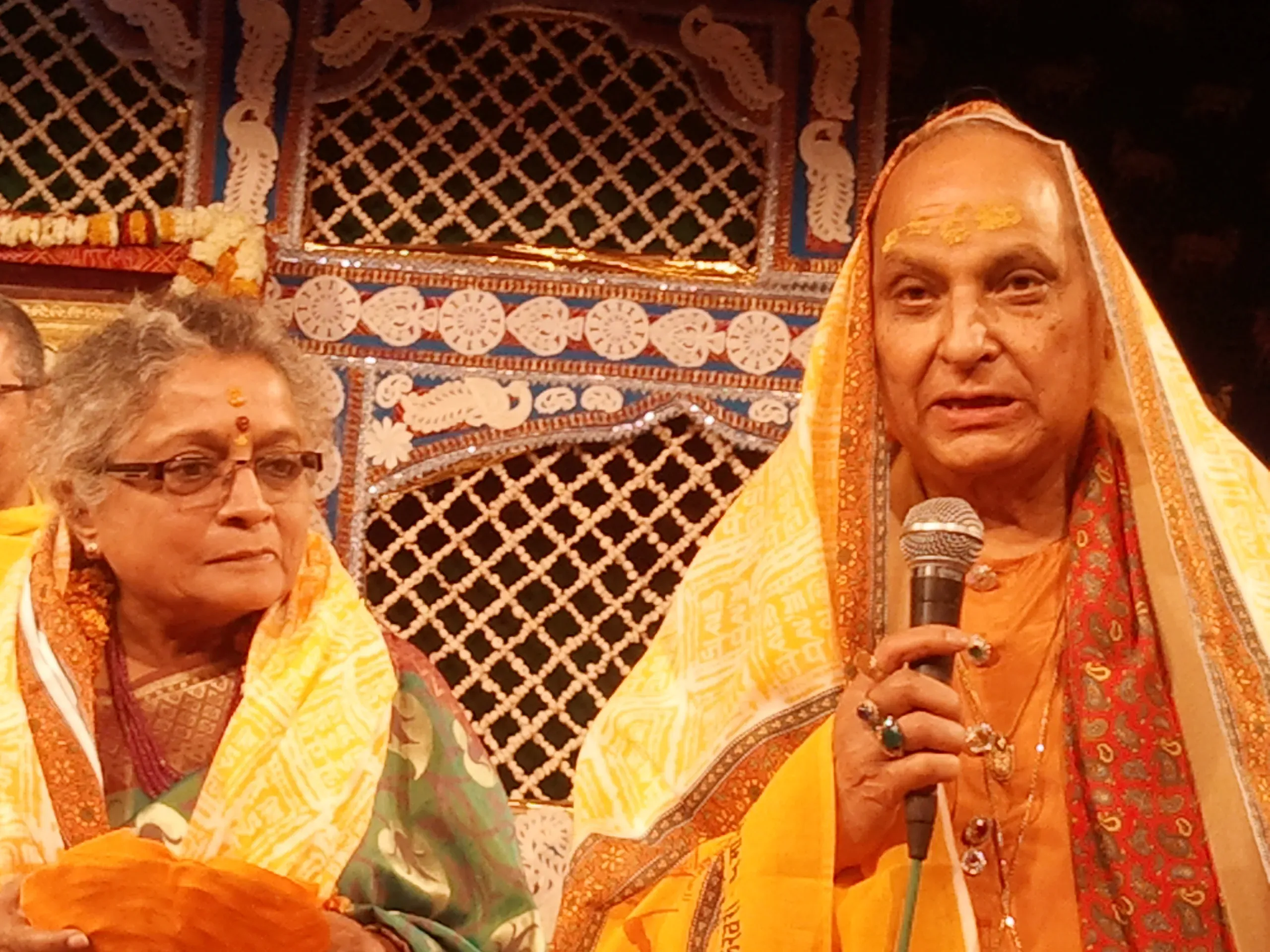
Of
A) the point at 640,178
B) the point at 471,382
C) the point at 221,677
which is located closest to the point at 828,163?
the point at 640,178

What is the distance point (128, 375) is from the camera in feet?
6.13

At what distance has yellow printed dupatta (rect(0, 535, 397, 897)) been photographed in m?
1.71

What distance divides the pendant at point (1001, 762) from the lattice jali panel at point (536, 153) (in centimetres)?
164

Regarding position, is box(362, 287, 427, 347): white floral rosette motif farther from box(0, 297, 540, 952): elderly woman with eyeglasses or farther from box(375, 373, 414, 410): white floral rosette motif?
box(0, 297, 540, 952): elderly woman with eyeglasses

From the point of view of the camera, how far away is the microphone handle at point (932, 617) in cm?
128

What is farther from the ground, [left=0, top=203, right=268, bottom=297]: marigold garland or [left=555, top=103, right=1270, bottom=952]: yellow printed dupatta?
[left=0, top=203, right=268, bottom=297]: marigold garland

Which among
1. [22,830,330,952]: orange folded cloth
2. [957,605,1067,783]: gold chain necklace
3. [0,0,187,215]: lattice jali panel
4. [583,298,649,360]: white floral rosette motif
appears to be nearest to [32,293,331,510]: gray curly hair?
[22,830,330,952]: orange folded cloth

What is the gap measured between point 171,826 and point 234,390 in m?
0.46

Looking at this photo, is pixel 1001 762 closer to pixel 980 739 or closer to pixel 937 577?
pixel 980 739

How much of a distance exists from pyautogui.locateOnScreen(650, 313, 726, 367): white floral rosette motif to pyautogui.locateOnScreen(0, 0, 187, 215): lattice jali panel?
2.93ft

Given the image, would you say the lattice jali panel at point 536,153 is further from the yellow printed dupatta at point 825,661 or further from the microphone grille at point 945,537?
the microphone grille at point 945,537

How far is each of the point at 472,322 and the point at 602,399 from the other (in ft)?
0.86

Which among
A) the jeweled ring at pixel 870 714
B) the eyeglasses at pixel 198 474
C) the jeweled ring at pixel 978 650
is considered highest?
the eyeglasses at pixel 198 474

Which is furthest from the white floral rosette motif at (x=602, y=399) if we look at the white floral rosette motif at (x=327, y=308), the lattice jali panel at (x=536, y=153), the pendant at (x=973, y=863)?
the pendant at (x=973, y=863)
